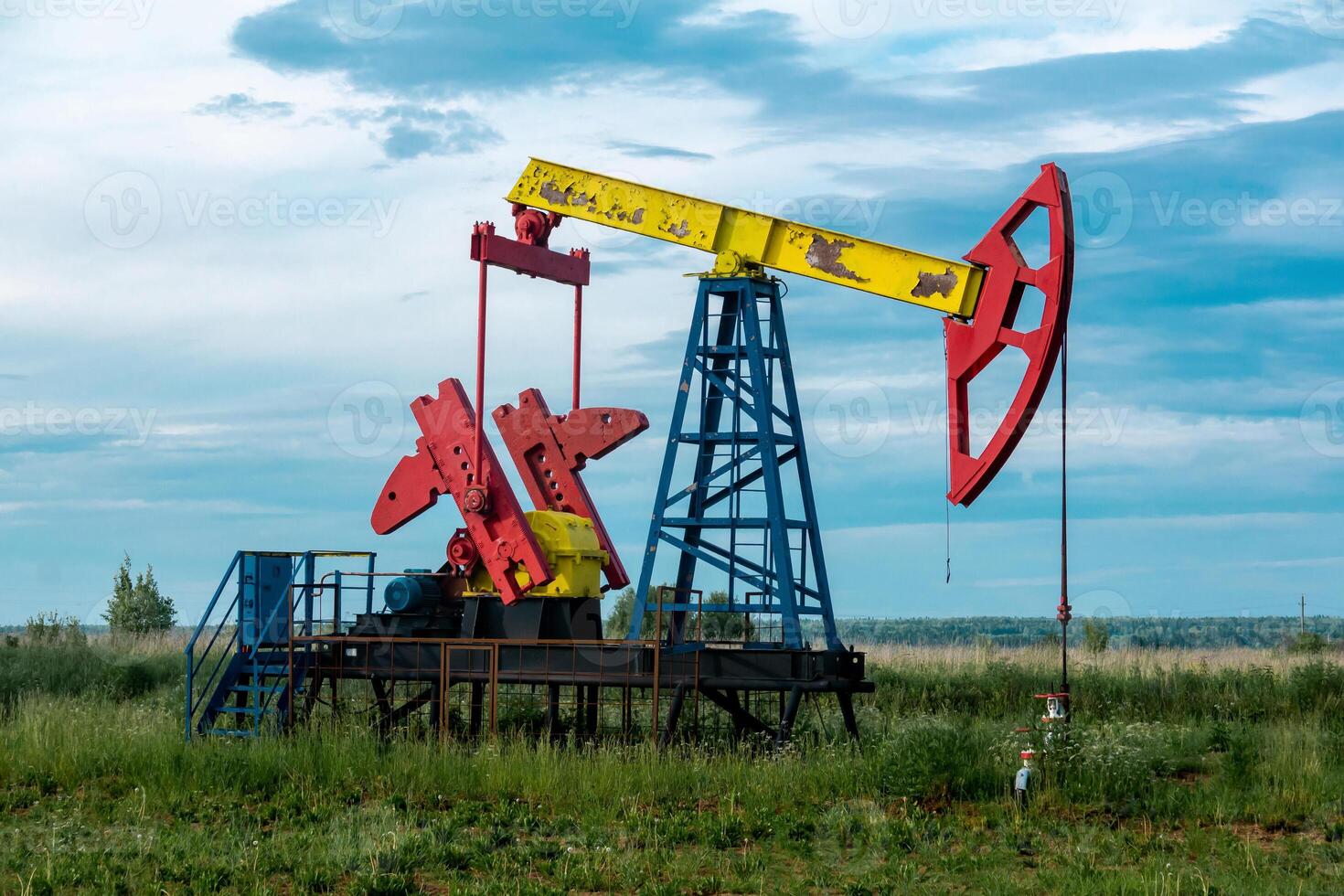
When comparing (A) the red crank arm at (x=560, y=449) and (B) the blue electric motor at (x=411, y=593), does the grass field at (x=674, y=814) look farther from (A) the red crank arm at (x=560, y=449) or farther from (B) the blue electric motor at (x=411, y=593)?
(A) the red crank arm at (x=560, y=449)

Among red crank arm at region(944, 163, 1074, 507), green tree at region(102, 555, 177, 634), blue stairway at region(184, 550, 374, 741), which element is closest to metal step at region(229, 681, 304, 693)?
blue stairway at region(184, 550, 374, 741)

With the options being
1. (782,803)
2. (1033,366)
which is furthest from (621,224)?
(782,803)

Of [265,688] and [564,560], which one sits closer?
[265,688]

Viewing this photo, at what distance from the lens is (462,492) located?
1770cm

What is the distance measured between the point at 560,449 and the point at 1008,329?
18.9ft

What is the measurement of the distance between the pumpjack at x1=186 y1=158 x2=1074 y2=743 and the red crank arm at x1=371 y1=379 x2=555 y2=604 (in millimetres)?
22

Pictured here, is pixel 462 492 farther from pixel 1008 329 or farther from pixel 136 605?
pixel 136 605

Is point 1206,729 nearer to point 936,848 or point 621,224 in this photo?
point 936,848

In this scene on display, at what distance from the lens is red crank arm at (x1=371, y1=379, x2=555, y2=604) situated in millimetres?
17000

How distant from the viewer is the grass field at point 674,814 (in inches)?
419

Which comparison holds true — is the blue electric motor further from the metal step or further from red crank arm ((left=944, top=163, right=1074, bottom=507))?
red crank arm ((left=944, top=163, right=1074, bottom=507))

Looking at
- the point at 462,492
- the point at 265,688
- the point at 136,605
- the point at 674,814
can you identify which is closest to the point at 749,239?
the point at 462,492

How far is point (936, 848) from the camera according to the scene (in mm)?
11359

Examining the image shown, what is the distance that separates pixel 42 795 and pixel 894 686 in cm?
1176
